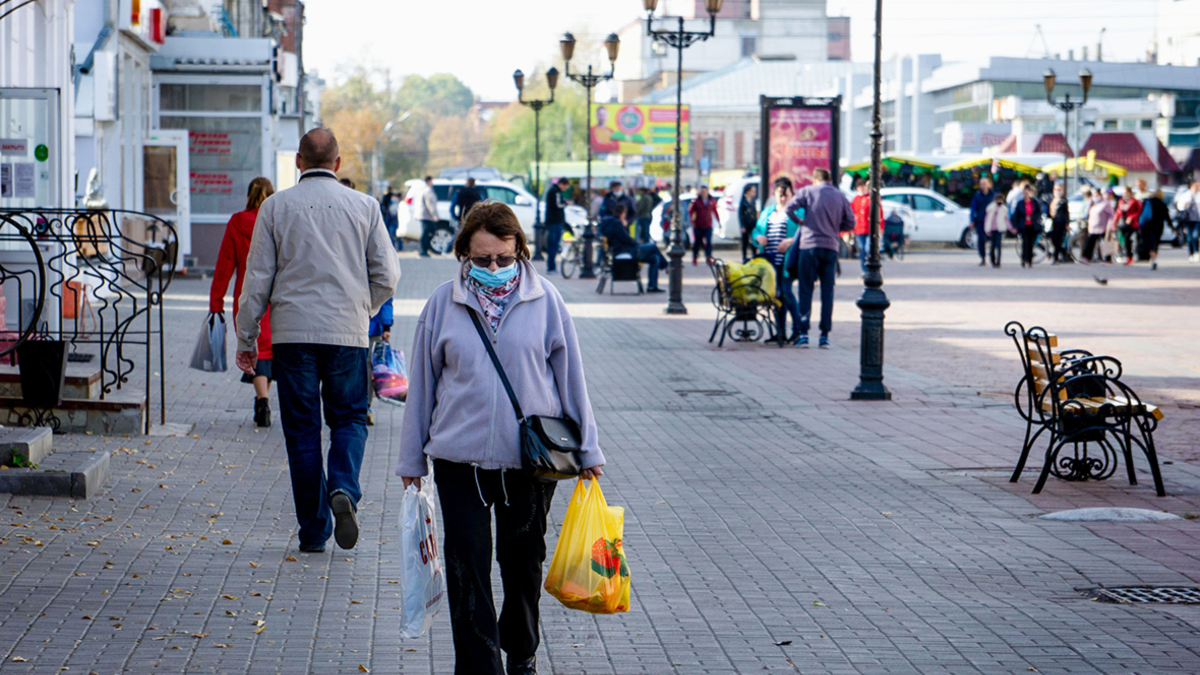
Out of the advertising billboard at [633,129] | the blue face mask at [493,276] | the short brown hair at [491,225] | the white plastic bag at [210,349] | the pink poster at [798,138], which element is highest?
the advertising billboard at [633,129]

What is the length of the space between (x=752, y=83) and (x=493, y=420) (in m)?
104

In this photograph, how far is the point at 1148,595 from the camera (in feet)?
19.0

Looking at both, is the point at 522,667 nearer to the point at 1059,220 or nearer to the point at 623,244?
the point at 623,244

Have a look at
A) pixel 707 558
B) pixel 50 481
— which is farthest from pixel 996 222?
pixel 50 481

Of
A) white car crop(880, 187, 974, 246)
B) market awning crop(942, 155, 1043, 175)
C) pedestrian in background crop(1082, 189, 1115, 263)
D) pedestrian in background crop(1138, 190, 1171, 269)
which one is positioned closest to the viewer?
pedestrian in background crop(1138, 190, 1171, 269)

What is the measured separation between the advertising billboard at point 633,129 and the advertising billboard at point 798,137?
5356 centimetres

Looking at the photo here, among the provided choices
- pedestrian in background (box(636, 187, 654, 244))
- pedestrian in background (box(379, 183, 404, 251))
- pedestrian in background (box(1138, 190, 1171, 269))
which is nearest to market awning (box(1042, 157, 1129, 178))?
pedestrian in background (box(1138, 190, 1171, 269))

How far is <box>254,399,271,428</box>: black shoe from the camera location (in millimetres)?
9836

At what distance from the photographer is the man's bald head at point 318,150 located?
20.5ft

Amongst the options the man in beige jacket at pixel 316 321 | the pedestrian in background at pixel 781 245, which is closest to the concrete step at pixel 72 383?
the man in beige jacket at pixel 316 321

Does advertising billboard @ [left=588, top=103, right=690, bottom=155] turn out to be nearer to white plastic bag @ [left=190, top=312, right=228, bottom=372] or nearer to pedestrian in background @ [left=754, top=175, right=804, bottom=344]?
pedestrian in background @ [left=754, top=175, right=804, bottom=344]

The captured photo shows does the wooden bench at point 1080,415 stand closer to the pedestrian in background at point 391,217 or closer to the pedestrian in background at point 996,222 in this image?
the pedestrian in background at point 996,222

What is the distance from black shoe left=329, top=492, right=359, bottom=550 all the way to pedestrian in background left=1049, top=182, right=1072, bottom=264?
2882 centimetres

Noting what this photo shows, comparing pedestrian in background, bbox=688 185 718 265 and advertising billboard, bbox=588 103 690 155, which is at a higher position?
advertising billboard, bbox=588 103 690 155
